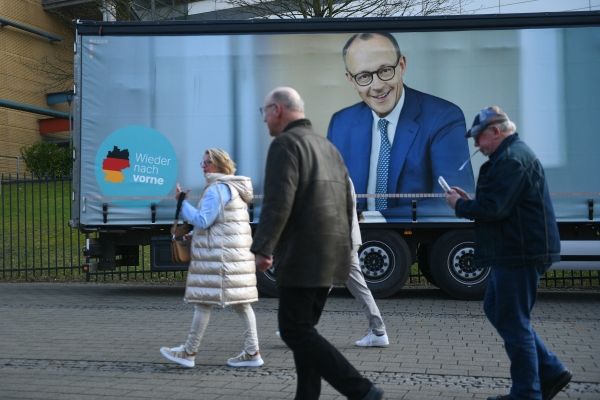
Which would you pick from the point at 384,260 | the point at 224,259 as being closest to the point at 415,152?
the point at 384,260

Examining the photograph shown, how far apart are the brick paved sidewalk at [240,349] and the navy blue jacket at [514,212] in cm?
110

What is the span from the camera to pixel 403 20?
10.3 m

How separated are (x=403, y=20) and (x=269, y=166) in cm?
683

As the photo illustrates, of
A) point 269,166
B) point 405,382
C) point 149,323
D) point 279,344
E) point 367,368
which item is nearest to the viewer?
point 269,166

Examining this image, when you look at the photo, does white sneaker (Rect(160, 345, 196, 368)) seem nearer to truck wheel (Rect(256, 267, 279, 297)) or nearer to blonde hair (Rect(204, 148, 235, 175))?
blonde hair (Rect(204, 148, 235, 175))

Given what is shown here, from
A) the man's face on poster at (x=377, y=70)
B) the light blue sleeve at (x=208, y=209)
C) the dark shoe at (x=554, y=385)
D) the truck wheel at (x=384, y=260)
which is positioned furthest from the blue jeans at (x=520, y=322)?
the man's face on poster at (x=377, y=70)

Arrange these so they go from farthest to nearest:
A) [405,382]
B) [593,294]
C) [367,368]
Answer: [593,294], [367,368], [405,382]

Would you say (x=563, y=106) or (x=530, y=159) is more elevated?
(x=563, y=106)

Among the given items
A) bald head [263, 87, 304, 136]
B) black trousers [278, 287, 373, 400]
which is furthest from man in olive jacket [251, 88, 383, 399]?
bald head [263, 87, 304, 136]

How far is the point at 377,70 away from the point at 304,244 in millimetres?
6673

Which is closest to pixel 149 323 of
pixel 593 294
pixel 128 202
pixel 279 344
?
pixel 279 344

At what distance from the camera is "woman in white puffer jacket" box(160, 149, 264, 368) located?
5.79 metres

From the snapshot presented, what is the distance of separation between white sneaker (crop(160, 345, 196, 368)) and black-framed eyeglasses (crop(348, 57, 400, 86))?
5486 mm

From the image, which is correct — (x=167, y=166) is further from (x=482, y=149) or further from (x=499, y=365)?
(x=482, y=149)
